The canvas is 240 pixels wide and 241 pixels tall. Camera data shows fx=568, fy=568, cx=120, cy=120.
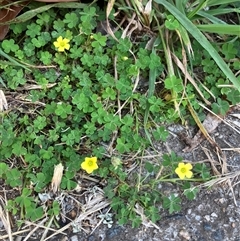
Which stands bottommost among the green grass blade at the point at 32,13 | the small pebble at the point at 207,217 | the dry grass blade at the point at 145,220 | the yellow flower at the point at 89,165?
the small pebble at the point at 207,217

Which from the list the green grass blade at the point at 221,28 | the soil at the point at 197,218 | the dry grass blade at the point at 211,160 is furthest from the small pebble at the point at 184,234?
the green grass blade at the point at 221,28

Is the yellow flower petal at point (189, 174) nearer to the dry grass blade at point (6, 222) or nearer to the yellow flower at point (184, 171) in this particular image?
the yellow flower at point (184, 171)

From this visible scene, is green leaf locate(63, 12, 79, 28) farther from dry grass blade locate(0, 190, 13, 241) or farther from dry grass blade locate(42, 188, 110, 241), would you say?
dry grass blade locate(0, 190, 13, 241)

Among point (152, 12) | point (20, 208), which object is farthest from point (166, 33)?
point (20, 208)

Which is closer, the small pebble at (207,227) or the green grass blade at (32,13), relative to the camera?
the small pebble at (207,227)

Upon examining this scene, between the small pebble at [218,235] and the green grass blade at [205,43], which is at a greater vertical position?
the green grass blade at [205,43]

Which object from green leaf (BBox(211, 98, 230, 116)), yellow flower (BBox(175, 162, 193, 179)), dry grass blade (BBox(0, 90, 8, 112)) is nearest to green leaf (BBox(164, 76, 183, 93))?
green leaf (BBox(211, 98, 230, 116))
